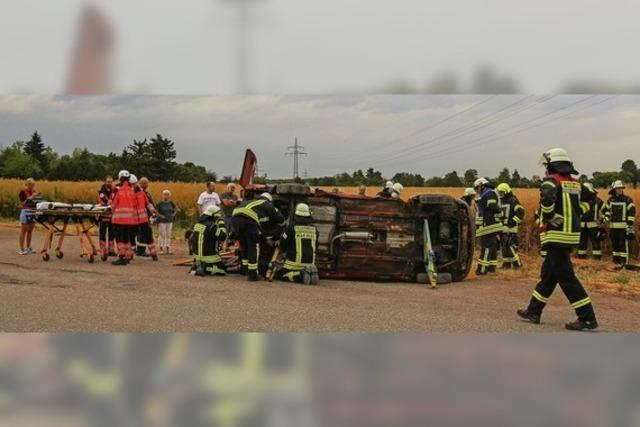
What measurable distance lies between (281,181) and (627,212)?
25.0ft

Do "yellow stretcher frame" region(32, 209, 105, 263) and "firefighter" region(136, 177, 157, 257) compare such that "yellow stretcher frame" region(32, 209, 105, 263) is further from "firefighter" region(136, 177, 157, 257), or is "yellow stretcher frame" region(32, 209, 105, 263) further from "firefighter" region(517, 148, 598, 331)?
"firefighter" region(517, 148, 598, 331)

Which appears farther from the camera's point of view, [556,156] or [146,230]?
[146,230]

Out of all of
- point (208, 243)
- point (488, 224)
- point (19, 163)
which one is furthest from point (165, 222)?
point (19, 163)

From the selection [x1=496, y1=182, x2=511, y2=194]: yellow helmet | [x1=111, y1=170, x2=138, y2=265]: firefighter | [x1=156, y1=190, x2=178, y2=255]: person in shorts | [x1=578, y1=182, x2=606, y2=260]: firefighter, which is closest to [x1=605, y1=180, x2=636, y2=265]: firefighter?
[x1=578, y1=182, x2=606, y2=260]: firefighter

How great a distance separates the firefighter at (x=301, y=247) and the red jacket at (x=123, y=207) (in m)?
2.90

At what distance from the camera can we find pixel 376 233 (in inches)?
361

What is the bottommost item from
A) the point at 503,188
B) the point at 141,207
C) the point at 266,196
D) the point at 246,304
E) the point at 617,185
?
the point at 246,304

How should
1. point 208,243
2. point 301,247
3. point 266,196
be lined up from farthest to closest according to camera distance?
point 208,243, point 266,196, point 301,247

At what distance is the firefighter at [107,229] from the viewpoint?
1056cm

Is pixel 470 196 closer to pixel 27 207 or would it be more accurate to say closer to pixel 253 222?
pixel 253 222

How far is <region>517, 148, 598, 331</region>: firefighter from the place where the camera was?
19.1 feet

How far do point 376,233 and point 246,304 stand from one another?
3.17 metres

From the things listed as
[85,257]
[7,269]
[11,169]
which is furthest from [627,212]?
[11,169]

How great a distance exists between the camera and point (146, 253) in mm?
11867
